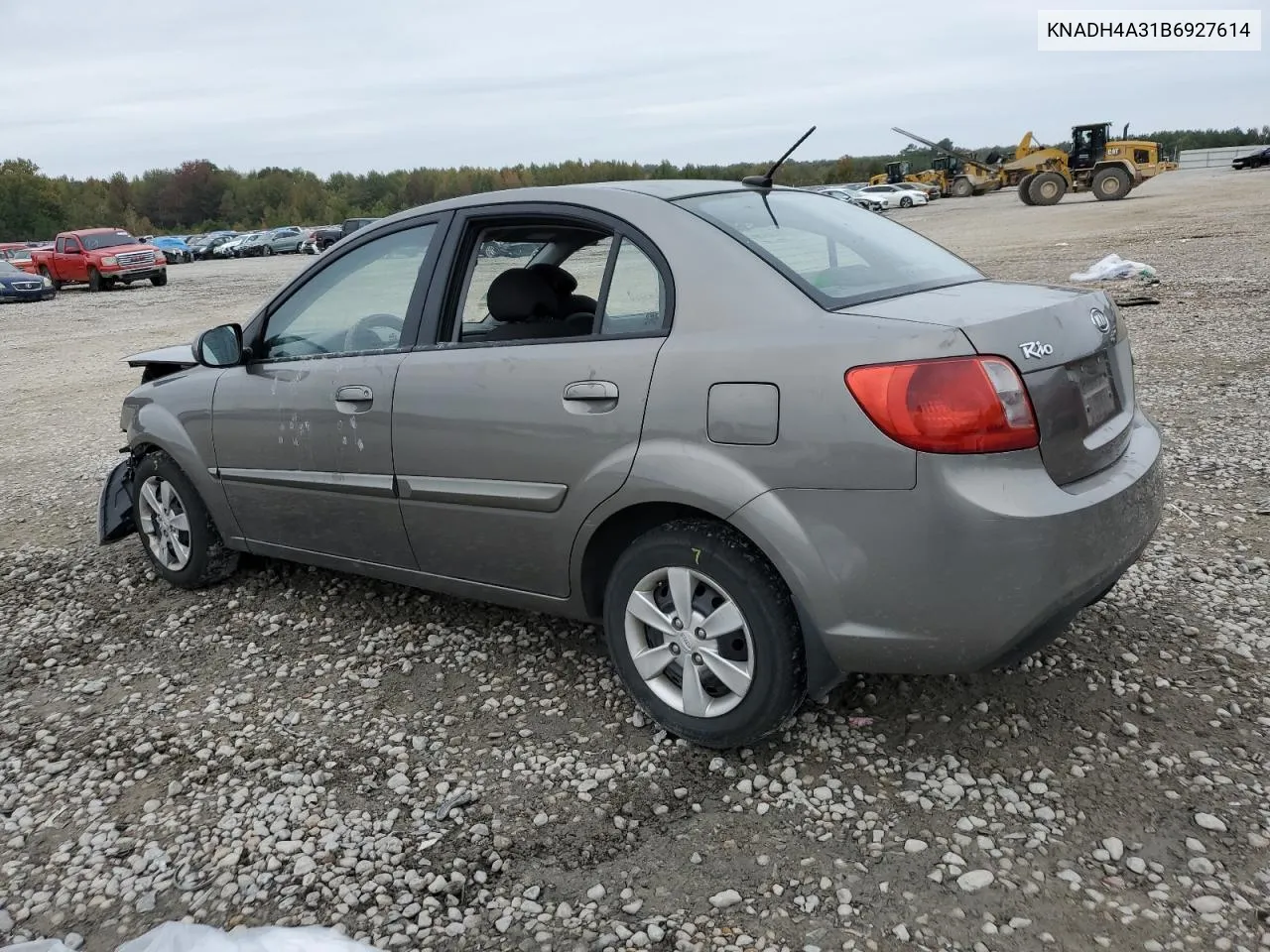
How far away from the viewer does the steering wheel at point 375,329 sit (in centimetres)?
371

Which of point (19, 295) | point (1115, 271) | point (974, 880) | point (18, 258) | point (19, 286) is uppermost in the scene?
point (18, 258)

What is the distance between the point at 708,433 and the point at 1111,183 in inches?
1471

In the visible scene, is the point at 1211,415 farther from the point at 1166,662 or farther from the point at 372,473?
the point at 372,473

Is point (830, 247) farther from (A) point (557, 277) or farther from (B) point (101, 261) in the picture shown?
(B) point (101, 261)

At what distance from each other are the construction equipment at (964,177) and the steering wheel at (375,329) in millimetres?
39029

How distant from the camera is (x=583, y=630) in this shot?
13.3ft

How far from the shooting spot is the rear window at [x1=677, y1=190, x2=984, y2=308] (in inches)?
116

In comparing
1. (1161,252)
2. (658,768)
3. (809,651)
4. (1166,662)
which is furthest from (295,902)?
(1161,252)

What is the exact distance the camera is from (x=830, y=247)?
3248 millimetres

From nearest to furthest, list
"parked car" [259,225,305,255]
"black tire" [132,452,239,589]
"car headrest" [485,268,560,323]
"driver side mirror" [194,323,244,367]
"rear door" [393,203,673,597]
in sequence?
"rear door" [393,203,673,597]
"car headrest" [485,268,560,323]
"driver side mirror" [194,323,244,367]
"black tire" [132,452,239,589]
"parked car" [259,225,305,255]

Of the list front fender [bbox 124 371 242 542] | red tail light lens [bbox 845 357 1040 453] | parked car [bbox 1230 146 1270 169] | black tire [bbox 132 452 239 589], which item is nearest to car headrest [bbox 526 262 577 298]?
red tail light lens [bbox 845 357 1040 453]

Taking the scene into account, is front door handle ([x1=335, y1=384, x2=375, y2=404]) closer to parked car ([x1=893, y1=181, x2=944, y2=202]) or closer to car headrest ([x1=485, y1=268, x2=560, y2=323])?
car headrest ([x1=485, y1=268, x2=560, y2=323])

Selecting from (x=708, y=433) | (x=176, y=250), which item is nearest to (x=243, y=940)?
(x=708, y=433)

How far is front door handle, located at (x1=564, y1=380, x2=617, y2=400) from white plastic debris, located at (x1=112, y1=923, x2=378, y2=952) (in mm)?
1565
